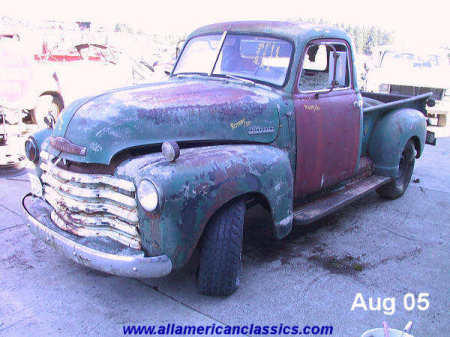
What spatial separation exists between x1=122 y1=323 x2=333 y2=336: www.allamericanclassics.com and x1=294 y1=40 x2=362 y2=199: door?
1323 mm

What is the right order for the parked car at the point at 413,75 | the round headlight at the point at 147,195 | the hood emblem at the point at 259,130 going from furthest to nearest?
the parked car at the point at 413,75 → the hood emblem at the point at 259,130 → the round headlight at the point at 147,195

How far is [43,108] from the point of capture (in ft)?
28.7

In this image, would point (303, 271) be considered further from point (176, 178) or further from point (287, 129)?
point (176, 178)

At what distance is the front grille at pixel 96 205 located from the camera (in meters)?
2.74

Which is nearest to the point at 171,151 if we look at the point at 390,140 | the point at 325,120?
the point at 325,120

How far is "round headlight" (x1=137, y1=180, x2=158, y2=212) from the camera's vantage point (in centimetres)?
256

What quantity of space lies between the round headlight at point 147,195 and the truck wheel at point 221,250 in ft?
1.74

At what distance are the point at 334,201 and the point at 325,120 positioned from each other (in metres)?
0.79

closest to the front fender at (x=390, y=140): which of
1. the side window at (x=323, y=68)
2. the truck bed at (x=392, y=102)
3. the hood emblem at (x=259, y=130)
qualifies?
the truck bed at (x=392, y=102)

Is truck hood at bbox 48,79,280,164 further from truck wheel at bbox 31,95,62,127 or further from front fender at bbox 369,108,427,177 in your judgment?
truck wheel at bbox 31,95,62,127

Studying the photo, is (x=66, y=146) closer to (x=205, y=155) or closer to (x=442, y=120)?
(x=205, y=155)

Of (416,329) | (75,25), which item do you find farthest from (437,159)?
(75,25)

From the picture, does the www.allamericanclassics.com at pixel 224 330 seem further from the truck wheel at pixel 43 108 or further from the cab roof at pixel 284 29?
the truck wheel at pixel 43 108

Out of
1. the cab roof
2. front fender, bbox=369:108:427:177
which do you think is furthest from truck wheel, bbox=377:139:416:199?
the cab roof
